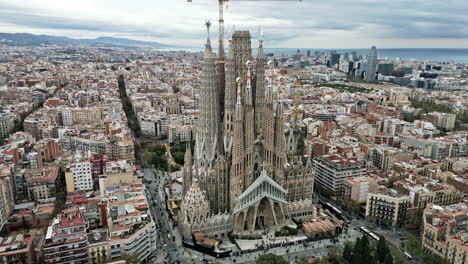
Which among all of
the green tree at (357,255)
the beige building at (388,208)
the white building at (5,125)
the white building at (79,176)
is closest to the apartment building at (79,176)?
the white building at (79,176)

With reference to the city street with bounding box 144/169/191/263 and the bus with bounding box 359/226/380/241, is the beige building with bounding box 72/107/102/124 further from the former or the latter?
the bus with bounding box 359/226/380/241

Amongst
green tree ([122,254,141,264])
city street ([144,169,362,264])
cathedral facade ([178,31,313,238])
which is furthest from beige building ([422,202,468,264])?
green tree ([122,254,141,264])

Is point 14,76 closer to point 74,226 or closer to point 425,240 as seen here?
point 74,226

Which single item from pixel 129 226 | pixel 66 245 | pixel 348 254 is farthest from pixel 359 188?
pixel 66 245

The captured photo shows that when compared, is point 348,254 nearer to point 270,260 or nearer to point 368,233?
point 270,260

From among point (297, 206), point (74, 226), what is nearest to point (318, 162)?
point (297, 206)

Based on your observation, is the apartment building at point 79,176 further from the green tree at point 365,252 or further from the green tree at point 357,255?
the green tree at point 365,252

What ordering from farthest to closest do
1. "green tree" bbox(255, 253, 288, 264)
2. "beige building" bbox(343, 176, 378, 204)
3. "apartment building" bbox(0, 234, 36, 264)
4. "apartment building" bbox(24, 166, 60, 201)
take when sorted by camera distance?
"beige building" bbox(343, 176, 378, 204)
"apartment building" bbox(24, 166, 60, 201)
"green tree" bbox(255, 253, 288, 264)
"apartment building" bbox(0, 234, 36, 264)
